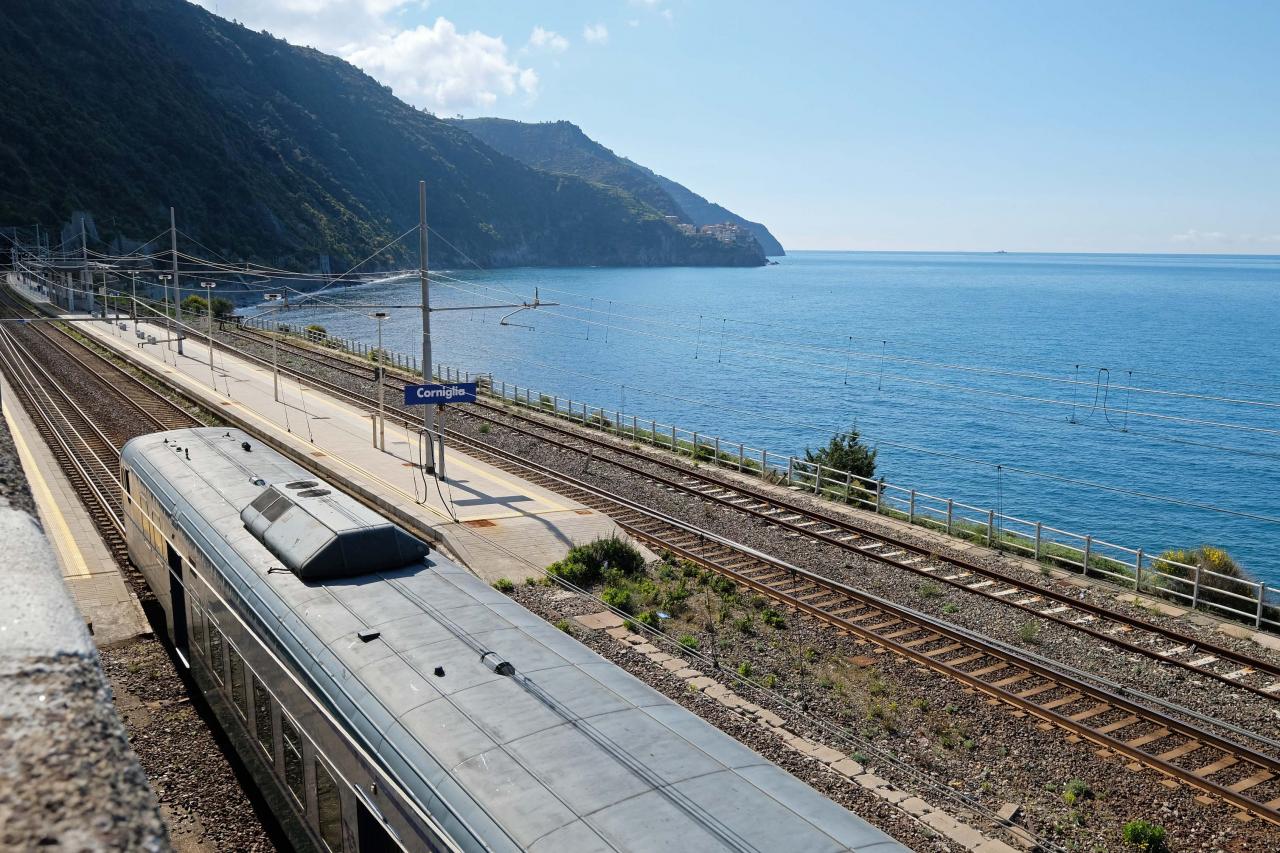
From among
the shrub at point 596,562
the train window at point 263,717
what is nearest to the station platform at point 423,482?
the shrub at point 596,562

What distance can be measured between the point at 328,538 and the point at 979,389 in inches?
2980

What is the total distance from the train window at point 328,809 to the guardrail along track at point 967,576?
44.6 feet

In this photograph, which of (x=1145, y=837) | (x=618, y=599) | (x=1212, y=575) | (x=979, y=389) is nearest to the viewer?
(x=1145, y=837)

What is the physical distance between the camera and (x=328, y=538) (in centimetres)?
1016

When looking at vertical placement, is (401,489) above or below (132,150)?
below

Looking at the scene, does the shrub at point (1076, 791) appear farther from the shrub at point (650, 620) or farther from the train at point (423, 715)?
the shrub at point (650, 620)

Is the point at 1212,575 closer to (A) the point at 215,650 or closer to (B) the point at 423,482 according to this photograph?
(B) the point at 423,482

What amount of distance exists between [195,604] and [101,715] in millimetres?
12380

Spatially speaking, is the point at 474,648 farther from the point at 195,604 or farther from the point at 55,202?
the point at 55,202

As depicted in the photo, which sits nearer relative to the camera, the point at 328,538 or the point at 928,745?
the point at 328,538

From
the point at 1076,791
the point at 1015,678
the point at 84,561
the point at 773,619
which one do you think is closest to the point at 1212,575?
the point at 1015,678

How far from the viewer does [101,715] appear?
54.3 inches

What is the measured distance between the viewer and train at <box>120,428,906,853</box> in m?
6.09

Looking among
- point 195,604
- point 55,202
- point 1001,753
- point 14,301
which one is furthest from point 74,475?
point 55,202
